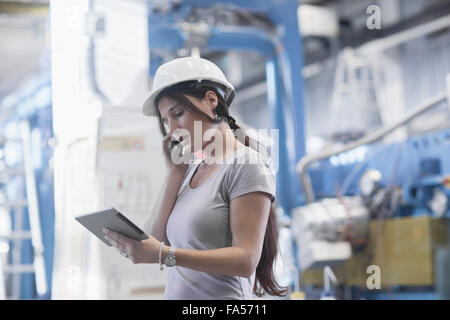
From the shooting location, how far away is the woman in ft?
4.91

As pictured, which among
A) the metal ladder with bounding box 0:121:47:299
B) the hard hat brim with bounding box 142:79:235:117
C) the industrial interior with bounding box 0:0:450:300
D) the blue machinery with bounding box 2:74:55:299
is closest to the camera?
the hard hat brim with bounding box 142:79:235:117

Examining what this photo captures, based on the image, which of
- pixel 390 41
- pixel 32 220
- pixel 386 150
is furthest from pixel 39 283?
pixel 390 41

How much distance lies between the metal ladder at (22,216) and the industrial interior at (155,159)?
1 centimetres

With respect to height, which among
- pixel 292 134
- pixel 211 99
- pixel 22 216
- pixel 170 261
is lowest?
pixel 170 261

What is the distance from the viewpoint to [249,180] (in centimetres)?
151

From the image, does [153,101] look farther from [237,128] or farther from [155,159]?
[155,159]

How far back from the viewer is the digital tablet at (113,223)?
141 cm

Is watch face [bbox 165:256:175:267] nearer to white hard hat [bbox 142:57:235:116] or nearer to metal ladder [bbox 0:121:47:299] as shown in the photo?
white hard hat [bbox 142:57:235:116]

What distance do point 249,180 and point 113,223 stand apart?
313 millimetres

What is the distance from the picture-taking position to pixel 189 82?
160 centimetres

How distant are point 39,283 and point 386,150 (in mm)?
2459

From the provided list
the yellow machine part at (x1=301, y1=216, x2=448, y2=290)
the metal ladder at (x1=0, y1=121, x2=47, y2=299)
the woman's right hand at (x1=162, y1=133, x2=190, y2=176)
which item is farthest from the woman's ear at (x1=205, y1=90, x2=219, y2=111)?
the metal ladder at (x1=0, y1=121, x2=47, y2=299)

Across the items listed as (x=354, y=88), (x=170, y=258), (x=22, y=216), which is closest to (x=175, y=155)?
(x=170, y=258)

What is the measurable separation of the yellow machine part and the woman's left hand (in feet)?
6.14
